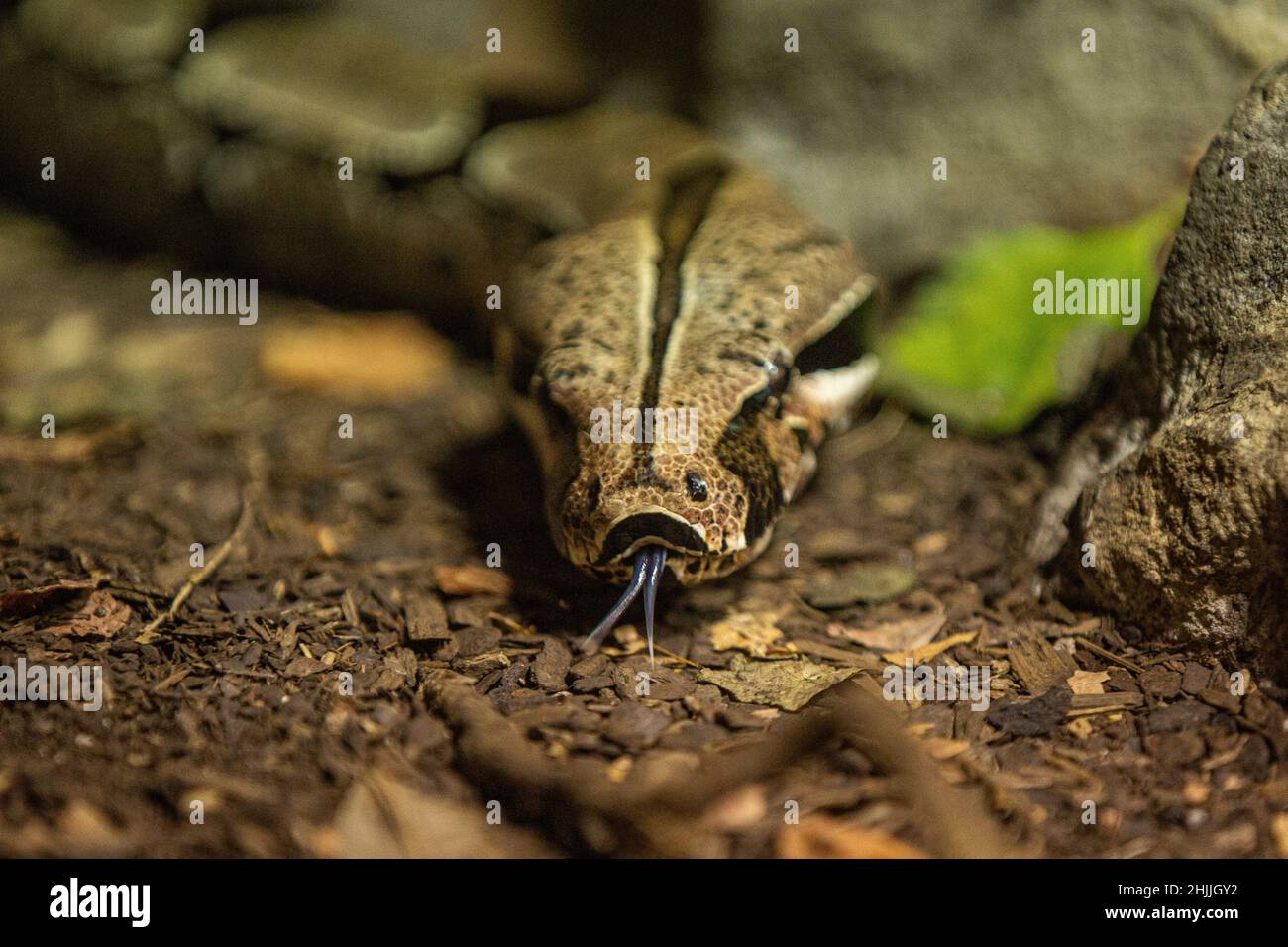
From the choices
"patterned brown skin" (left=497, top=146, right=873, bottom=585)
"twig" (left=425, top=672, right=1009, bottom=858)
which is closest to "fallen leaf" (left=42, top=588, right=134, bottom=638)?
"twig" (left=425, top=672, right=1009, bottom=858)

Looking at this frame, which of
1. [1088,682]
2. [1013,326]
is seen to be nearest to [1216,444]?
[1088,682]

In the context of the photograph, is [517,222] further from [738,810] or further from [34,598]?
[738,810]

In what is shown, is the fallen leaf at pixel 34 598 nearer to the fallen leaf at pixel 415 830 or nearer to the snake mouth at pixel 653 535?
the fallen leaf at pixel 415 830

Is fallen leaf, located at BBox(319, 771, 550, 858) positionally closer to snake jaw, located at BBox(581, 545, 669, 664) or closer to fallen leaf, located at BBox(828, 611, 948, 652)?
snake jaw, located at BBox(581, 545, 669, 664)

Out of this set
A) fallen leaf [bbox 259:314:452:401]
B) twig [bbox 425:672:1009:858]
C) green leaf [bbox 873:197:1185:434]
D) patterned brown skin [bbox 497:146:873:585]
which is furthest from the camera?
fallen leaf [bbox 259:314:452:401]

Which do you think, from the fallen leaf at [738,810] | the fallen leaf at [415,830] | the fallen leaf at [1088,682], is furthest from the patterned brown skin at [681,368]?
the fallen leaf at [1088,682]
